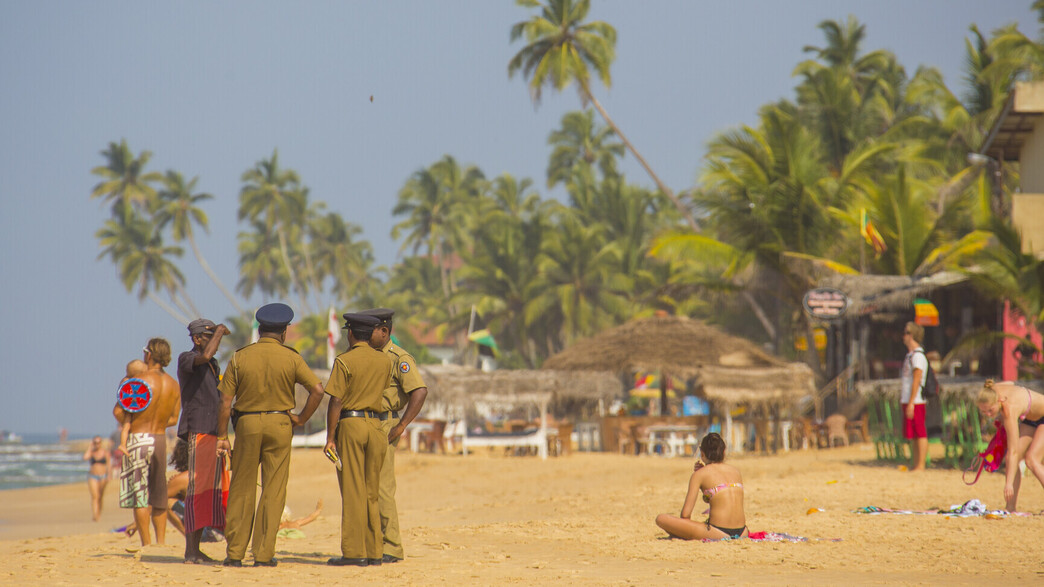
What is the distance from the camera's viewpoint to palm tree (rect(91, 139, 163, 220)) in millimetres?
61500

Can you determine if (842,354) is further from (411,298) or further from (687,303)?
(411,298)

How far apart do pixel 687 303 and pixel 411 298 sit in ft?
77.3

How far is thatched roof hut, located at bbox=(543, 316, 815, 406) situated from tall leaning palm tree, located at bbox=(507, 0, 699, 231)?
12.2 m

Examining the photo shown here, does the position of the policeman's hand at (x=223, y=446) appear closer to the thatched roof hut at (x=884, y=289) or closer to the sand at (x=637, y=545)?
the sand at (x=637, y=545)

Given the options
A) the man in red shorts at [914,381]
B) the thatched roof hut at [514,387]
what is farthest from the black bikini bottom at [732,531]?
the thatched roof hut at [514,387]

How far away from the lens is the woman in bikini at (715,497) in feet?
24.8

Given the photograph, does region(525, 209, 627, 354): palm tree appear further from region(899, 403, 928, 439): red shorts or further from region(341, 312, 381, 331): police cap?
region(341, 312, 381, 331): police cap

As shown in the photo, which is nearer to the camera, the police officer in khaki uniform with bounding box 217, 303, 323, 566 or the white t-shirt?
the police officer in khaki uniform with bounding box 217, 303, 323, 566

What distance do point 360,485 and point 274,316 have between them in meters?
1.11

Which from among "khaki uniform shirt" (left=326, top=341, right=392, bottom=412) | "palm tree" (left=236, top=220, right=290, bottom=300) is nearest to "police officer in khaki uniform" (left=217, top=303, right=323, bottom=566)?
"khaki uniform shirt" (left=326, top=341, right=392, bottom=412)

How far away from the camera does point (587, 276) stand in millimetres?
42625

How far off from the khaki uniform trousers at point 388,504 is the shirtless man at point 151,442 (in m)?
1.80

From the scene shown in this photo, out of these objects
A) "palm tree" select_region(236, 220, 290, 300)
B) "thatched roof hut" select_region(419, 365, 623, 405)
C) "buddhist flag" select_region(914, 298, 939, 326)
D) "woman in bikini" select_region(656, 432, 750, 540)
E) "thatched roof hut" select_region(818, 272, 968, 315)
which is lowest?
"woman in bikini" select_region(656, 432, 750, 540)

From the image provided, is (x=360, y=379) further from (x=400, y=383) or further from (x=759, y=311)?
(x=759, y=311)
